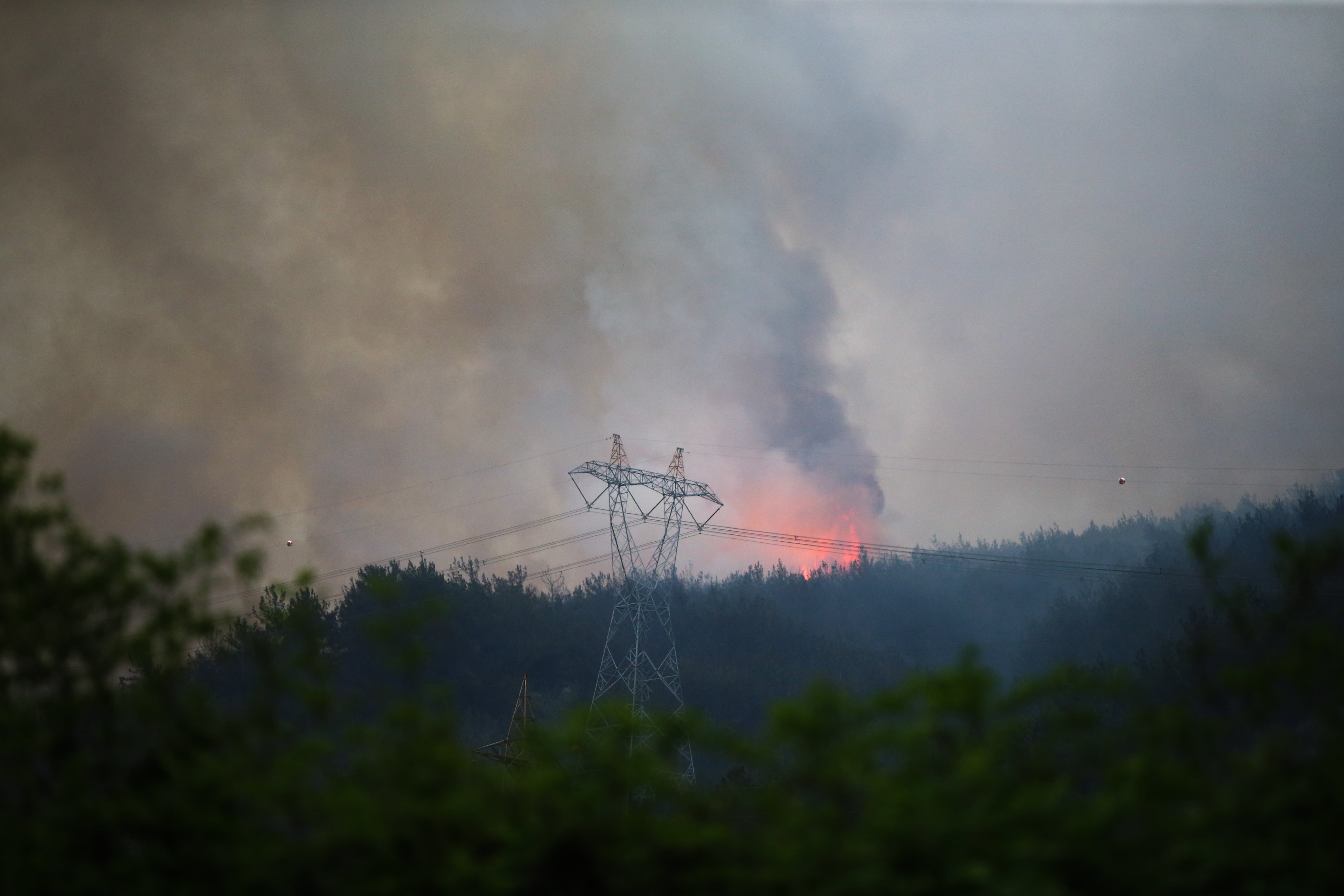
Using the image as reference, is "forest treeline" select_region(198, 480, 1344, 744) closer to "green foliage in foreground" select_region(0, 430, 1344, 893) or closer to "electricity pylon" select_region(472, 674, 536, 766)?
"electricity pylon" select_region(472, 674, 536, 766)

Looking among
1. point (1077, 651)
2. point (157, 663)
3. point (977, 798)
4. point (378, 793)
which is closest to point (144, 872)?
point (378, 793)

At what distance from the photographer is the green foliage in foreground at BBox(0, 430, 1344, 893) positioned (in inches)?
139

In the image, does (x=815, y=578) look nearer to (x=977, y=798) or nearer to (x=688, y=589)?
(x=688, y=589)

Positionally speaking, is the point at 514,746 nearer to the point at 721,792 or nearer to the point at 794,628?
the point at 721,792

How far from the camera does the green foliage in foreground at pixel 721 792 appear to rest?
353 cm

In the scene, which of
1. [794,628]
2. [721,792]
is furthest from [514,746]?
[794,628]

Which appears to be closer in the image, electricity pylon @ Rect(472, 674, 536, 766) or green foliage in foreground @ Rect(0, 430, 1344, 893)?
green foliage in foreground @ Rect(0, 430, 1344, 893)

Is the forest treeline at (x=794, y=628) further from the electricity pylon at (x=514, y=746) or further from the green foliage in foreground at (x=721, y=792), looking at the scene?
the green foliage in foreground at (x=721, y=792)

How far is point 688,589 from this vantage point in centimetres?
6762

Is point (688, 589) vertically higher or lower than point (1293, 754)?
higher

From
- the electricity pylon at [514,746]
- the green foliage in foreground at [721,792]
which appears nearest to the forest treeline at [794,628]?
the electricity pylon at [514,746]

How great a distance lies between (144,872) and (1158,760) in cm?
411

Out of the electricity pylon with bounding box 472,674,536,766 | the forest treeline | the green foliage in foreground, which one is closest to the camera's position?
the green foliage in foreground

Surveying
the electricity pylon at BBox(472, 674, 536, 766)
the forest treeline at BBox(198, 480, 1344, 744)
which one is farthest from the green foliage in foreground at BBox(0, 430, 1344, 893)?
the forest treeline at BBox(198, 480, 1344, 744)
